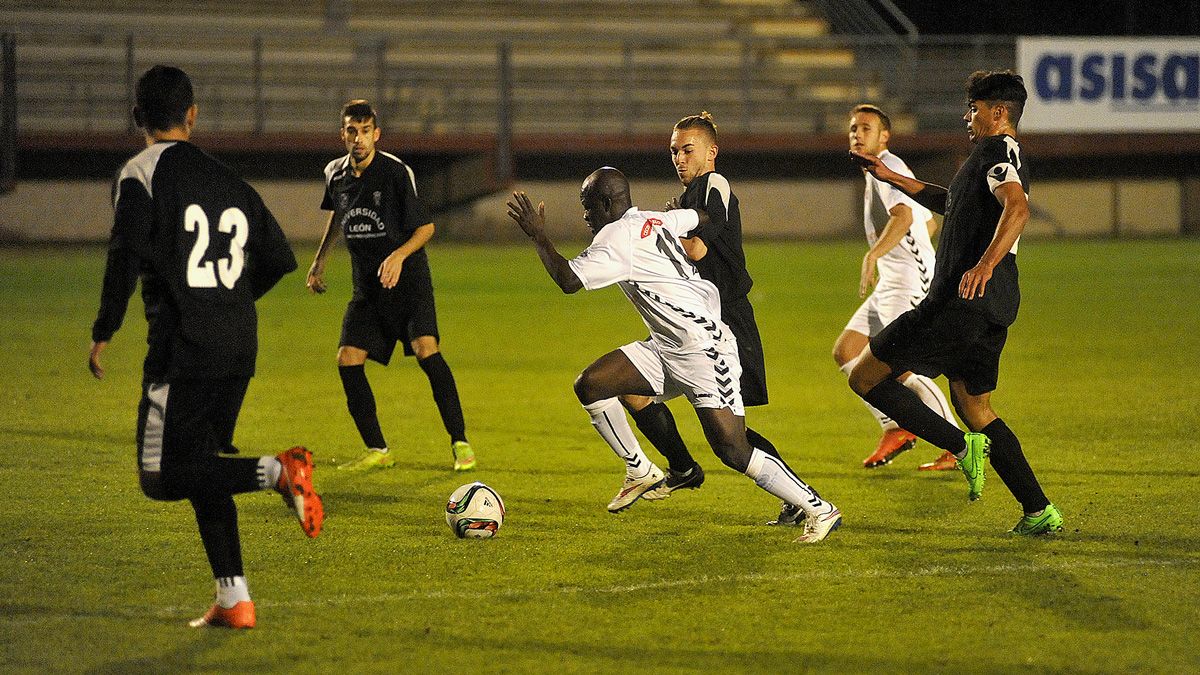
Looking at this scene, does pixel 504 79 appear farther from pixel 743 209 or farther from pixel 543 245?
pixel 543 245

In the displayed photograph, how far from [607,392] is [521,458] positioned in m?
1.94

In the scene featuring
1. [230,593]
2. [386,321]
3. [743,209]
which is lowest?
[743,209]

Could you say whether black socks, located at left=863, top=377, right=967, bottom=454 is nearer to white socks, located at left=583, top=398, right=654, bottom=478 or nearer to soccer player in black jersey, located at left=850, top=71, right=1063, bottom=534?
soccer player in black jersey, located at left=850, top=71, right=1063, bottom=534

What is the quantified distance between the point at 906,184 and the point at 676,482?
1.72 m

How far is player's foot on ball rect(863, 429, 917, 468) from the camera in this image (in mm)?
7801

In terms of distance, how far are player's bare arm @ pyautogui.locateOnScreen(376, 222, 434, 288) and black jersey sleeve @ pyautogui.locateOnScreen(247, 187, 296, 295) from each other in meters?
2.47

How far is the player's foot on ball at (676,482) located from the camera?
22.3ft

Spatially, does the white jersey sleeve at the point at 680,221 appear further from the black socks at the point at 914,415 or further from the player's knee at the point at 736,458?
the black socks at the point at 914,415

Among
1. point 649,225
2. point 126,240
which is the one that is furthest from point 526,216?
point 126,240

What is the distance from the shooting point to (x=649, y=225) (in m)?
5.77

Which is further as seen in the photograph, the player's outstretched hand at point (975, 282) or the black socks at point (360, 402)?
the black socks at point (360, 402)

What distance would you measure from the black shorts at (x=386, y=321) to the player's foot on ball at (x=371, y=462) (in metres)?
0.50

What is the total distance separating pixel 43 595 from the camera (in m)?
5.12

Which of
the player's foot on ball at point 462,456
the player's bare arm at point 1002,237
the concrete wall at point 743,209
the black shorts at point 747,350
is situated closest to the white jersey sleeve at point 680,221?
the black shorts at point 747,350
